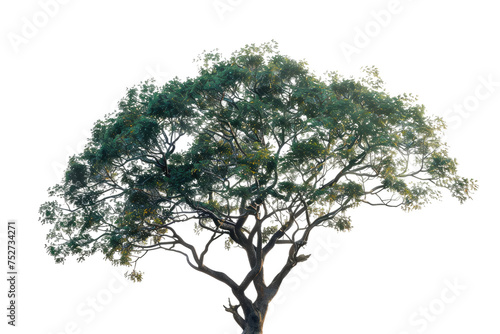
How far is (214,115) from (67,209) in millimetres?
6655

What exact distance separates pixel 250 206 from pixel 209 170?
2.00 metres

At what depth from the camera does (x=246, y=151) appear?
15.0m

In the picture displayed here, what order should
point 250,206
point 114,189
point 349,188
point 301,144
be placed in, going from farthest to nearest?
point 114,189, point 250,206, point 349,188, point 301,144

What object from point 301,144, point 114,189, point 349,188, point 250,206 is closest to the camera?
point 301,144

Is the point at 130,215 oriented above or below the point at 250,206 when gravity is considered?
above

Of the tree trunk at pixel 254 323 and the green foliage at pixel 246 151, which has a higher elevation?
the green foliage at pixel 246 151

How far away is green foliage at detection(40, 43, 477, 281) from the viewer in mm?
13695

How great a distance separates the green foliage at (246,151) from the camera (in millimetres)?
13695

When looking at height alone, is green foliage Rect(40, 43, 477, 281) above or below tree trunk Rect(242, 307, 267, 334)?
above

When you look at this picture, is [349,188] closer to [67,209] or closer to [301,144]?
[301,144]

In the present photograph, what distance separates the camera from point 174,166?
1531cm

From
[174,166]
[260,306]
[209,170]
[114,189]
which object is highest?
[114,189]

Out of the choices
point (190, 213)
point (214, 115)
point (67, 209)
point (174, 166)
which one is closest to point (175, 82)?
point (214, 115)

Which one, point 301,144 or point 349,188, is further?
point 349,188
